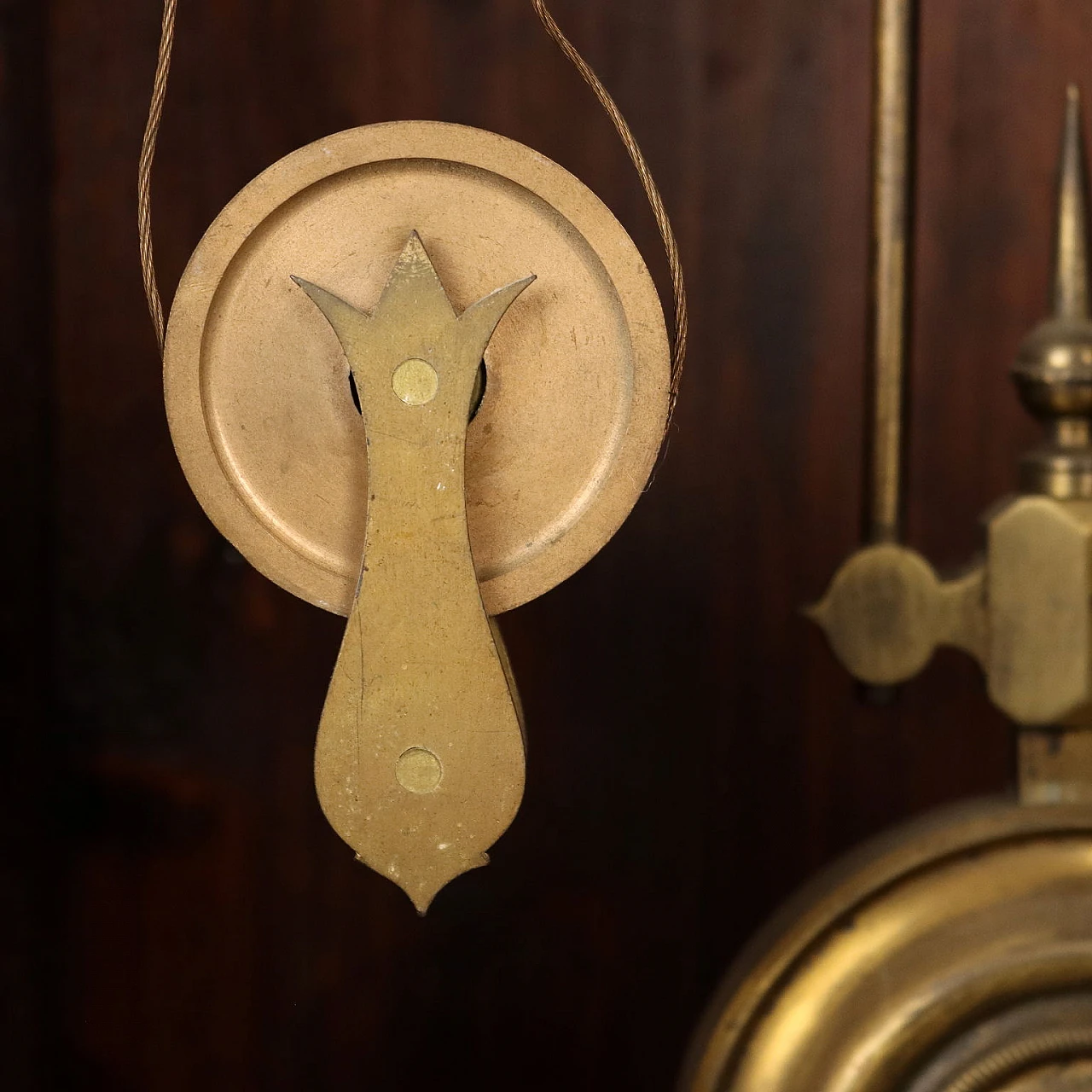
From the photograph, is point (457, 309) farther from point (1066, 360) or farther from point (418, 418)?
point (1066, 360)

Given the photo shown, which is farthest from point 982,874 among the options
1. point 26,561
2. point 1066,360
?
point 26,561

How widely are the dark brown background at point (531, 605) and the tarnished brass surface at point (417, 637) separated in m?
0.34

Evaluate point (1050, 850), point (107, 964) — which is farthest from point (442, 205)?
point (107, 964)

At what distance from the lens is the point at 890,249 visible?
59cm

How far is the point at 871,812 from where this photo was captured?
814mm

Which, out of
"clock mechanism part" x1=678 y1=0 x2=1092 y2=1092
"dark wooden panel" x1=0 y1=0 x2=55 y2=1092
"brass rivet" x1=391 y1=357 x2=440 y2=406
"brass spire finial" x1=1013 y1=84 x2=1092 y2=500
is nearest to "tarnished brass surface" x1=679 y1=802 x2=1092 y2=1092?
"clock mechanism part" x1=678 y1=0 x2=1092 y2=1092

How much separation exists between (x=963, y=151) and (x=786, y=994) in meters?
0.46

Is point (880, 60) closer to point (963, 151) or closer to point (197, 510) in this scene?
point (963, 151)

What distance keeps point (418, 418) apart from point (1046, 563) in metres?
0.23

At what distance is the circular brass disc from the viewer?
45cm

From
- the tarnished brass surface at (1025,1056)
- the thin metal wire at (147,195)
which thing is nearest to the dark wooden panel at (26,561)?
the thin metal wire at (147,195)

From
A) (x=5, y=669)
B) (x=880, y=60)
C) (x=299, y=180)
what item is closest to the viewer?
(x=299, y=180)

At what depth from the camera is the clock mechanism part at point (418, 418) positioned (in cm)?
45

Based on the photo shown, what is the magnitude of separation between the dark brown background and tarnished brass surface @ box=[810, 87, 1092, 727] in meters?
0.25
